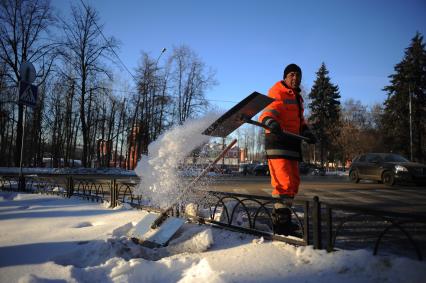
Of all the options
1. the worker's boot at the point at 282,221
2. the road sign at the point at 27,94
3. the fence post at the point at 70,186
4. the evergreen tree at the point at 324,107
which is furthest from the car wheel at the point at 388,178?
the evergreen tree at the point at 324,107

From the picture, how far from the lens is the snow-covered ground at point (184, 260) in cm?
279

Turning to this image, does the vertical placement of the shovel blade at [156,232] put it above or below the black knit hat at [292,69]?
below

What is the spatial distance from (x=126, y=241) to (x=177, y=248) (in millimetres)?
624

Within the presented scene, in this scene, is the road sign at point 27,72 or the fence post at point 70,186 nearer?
the fence post at point 70,186

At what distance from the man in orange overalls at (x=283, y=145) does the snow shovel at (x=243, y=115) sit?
0.09 metres

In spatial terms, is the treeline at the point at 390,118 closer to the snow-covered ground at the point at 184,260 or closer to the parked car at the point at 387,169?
the parked car at the point at 387,169

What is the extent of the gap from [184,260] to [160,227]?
3.24ft

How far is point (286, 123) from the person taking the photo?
4.20 m

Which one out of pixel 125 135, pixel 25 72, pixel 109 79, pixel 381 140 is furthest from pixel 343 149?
pixel 25 72

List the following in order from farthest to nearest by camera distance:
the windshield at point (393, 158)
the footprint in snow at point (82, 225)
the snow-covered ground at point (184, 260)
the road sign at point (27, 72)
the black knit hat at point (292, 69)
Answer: the windshield at point (393, 158), the road sign at point (27, 72), the footprint in snow at point (82, 225), the black knit hat at point (292, 69), the snow-covered ground at point (184, 260)

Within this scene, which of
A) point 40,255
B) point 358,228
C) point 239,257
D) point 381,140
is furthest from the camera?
point 381,140

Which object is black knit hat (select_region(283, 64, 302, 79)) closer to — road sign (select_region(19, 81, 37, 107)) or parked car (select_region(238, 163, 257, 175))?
road sign (select_region(19, 81, 37, 107))

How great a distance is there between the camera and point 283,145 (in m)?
3.94

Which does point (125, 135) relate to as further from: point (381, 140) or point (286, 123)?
point (286, 123)
